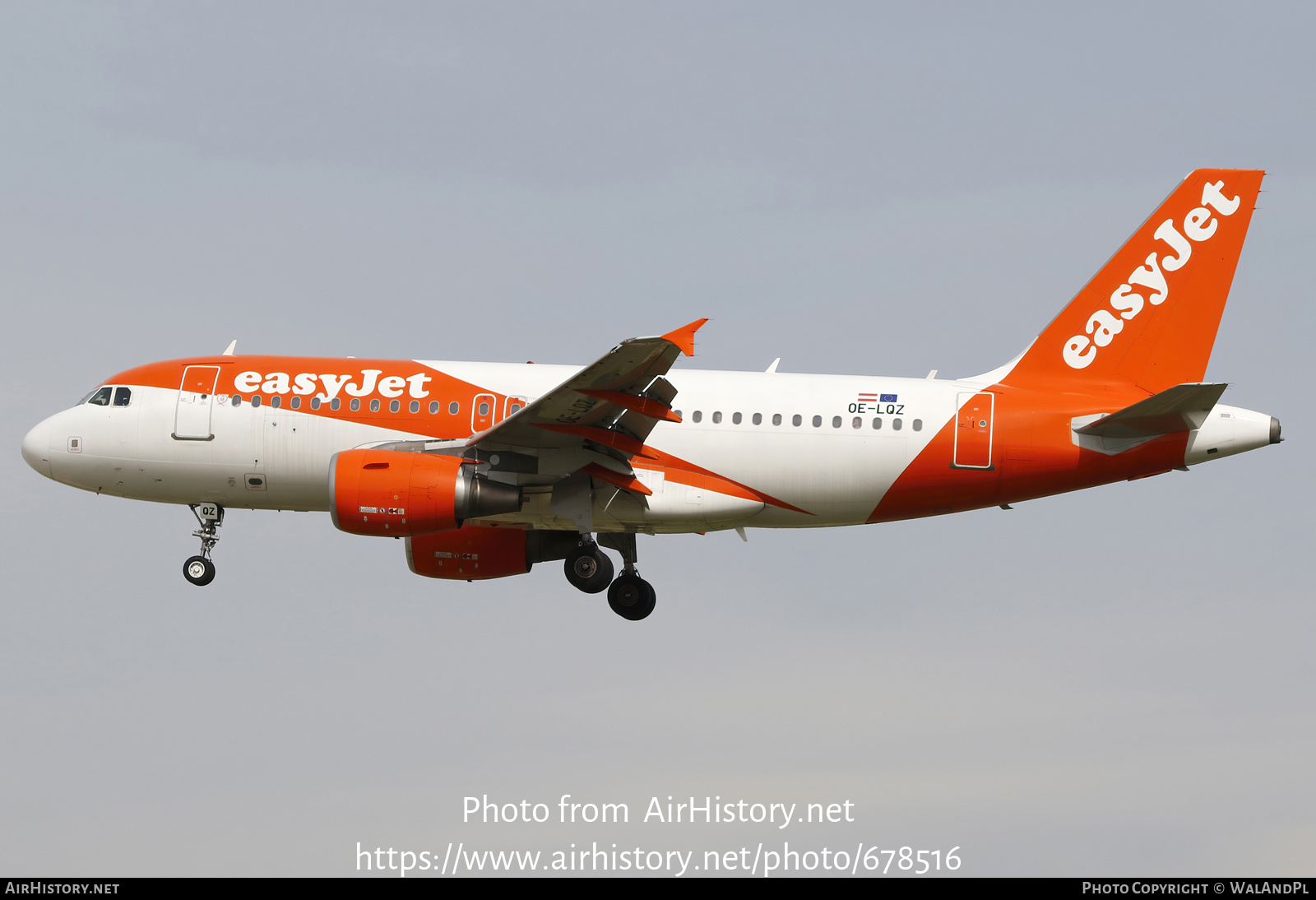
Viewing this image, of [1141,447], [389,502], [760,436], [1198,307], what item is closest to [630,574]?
[760,436]

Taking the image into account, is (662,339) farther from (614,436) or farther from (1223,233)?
(1223,233)

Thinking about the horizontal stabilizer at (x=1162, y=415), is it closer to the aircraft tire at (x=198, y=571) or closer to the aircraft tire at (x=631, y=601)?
the aircraft tire at (x=631, y=601)

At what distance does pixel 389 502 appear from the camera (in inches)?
1116

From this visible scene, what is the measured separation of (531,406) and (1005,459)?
10.3 meters

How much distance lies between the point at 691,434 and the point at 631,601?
4.60 metres

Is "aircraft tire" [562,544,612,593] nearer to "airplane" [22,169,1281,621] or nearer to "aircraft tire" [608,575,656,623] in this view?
"airplane" [22,169,1281,621]

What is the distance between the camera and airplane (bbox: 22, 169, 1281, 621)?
1156 inches

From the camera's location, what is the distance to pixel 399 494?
93.0 feet

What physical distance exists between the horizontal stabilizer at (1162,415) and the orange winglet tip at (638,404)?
9138 millimetres

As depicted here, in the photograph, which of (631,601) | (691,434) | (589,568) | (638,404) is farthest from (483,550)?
(638,404)

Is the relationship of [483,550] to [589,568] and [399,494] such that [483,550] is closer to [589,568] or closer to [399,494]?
[589,568]

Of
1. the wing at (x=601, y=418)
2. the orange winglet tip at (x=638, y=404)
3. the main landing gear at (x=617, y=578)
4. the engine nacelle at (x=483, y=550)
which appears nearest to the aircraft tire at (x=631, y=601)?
the main landing gear at (x=617, y=578)

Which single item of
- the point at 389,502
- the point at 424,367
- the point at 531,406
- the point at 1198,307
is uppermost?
the point at 1198,307

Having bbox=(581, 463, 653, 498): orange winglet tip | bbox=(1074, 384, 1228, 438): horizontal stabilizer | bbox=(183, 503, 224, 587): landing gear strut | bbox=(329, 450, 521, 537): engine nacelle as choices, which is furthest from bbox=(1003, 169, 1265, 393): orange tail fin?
bbox=(183, 503, 224, 587): landing gear strut
